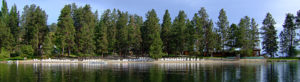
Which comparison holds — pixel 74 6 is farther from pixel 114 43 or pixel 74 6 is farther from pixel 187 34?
pixel 187 34

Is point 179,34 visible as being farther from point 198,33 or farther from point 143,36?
point 143,36

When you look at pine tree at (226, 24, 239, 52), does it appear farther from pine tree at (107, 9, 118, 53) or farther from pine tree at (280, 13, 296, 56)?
pine tree at (107, 9, 118, 53)

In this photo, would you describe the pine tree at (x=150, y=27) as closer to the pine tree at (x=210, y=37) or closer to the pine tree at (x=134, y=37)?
the pine tree at (x=134, y=37)

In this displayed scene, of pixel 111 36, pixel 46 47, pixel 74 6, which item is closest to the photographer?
pixel 46 47

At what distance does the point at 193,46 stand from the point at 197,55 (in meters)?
6.88

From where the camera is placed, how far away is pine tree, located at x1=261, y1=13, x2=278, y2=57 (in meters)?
79.9

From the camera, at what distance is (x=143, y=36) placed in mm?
79875

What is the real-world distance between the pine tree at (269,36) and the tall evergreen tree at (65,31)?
56631 millimetres

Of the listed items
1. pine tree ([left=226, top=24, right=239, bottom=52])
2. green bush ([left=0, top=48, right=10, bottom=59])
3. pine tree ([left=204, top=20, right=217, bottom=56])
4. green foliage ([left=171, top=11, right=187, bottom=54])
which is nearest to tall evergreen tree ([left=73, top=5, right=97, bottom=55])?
green bush ([left=0, top=48, right=10, bottom=59])

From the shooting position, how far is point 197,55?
266 feet

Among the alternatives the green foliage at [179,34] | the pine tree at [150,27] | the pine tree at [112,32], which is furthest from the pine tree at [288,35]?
the pine tree at [112,32]

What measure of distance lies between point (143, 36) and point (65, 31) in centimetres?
2228

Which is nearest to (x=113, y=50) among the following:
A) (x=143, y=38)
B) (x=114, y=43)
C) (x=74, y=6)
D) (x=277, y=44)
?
(x=114, y=43)

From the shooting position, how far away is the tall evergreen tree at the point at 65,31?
7212cm
